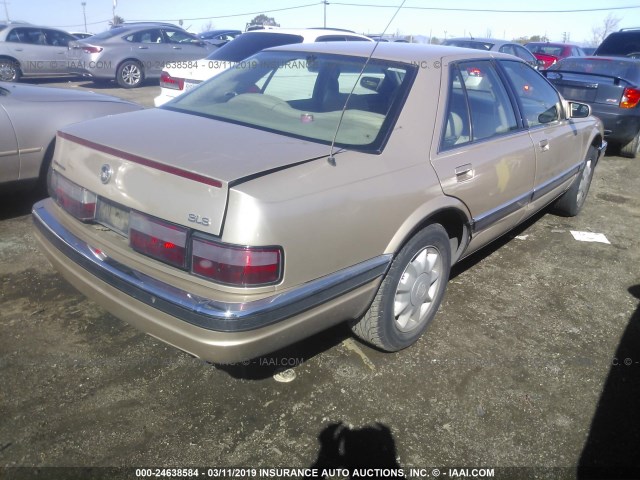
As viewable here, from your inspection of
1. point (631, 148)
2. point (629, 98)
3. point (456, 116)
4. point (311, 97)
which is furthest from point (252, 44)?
point (631, 148)

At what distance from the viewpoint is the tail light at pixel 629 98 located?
692cm

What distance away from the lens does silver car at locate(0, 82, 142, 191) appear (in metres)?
3.99

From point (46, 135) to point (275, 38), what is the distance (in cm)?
A: 345

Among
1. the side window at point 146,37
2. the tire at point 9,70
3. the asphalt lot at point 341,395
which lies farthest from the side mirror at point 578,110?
the tire at point 9,70

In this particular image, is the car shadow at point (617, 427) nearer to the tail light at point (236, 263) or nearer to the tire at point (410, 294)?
the tire at point (410, 294)

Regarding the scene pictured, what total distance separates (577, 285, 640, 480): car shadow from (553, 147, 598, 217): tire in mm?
2217

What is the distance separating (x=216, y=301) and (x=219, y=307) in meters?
0.03

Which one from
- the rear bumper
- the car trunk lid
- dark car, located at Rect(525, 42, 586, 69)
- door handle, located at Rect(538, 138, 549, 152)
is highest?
dark car, located at Rect(525, 42, 586, 69)

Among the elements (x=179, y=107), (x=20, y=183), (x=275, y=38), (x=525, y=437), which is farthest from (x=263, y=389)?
(x=275, y=38)

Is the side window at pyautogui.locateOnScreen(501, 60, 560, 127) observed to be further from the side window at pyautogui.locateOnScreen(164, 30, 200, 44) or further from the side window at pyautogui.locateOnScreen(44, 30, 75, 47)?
the side window at pyautogui.locateOnScreen(44, 30, 75, 47)

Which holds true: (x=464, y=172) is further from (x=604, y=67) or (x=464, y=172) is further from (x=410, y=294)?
(x=604, y=67)

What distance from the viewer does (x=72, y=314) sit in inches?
118

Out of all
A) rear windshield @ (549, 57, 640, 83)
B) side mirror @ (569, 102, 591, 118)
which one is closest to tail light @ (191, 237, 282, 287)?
side mirror @ (569, 102, 591, 118)

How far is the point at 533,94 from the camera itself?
3877 millimetres
